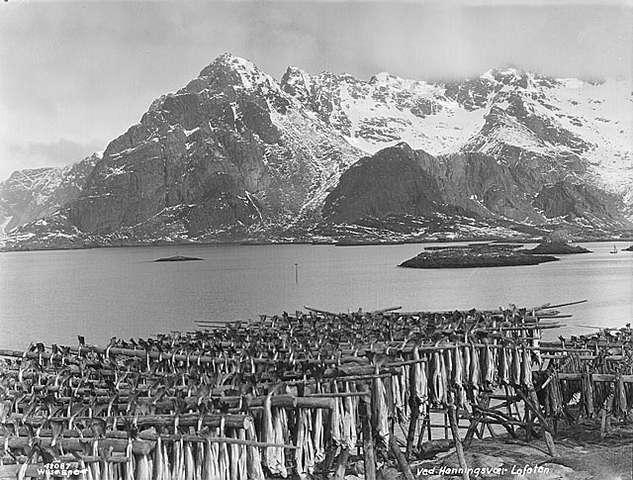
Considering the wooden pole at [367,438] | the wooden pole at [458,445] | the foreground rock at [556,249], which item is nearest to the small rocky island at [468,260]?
the foreground rock at [556,249]

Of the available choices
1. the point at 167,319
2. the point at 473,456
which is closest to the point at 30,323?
the point at 167,319

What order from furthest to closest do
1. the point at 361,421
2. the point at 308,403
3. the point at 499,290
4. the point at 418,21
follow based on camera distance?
1. the point at 499,290
2. the point at 418,21
3. the point at 361,421
4. the point at 308,403

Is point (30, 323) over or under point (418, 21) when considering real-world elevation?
under

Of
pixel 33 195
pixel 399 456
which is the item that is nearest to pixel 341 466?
pixel 399 456

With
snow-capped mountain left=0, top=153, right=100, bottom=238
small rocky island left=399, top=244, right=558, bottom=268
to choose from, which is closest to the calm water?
small rocky island left=399, top=244, right=558, bottom=268

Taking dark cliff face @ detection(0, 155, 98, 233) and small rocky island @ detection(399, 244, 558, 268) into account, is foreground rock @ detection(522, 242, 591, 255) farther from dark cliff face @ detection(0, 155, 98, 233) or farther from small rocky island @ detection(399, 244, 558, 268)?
dark cliff face @ detection(0, 155, 98, 233)

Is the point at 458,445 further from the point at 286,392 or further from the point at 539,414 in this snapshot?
the point at 286,392

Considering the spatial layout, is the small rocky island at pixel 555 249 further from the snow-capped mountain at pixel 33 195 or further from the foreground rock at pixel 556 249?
the snow-capped mountain at pixel 33 195

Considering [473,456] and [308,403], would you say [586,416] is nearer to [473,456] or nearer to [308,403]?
[473,456]
